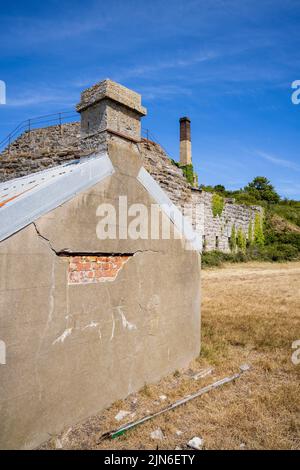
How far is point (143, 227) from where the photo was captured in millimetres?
4512

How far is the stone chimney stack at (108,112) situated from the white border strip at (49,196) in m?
0.86

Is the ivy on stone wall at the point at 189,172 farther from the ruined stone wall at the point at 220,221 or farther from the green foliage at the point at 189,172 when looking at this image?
the ruined stone wall at the point at 220,221

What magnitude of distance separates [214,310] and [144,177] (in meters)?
5.97

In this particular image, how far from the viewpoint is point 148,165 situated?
14539 millimetres

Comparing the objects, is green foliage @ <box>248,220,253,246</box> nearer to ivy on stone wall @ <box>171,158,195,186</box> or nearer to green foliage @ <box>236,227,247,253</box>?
green foliage @ <box>236,227,247,253</box>

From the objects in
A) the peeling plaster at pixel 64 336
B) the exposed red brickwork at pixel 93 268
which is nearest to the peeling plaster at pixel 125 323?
the exposed red brickwork at pixel 93 268

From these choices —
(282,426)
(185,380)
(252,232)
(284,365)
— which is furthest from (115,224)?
(252,232)

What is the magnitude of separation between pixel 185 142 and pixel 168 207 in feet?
69.9

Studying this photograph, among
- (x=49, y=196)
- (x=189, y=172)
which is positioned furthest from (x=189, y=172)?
(x=49, y=196)

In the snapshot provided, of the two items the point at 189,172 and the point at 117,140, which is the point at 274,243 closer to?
the point at 189,172

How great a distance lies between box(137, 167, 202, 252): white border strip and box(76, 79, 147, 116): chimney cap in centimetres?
137

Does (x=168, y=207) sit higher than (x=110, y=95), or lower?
lower

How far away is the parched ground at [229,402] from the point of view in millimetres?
3389
